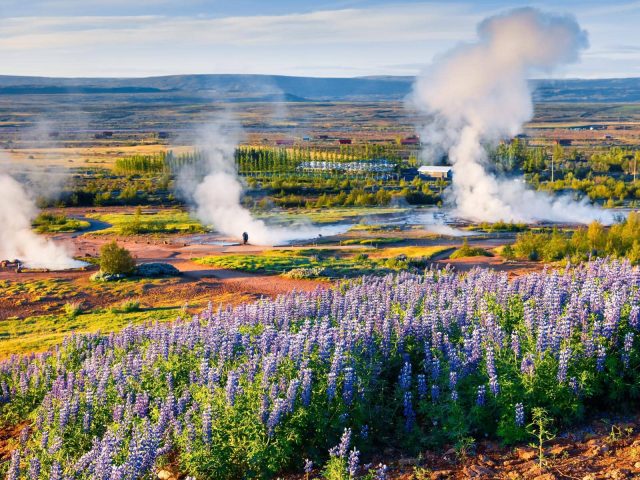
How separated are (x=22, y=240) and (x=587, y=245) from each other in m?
28.7

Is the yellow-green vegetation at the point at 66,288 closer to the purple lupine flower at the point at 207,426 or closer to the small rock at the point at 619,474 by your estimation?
the purple lupine flower at the point at 207,426

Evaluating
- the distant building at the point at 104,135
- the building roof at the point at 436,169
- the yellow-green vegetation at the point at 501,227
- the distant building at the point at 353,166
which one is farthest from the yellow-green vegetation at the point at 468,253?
the distant building at the point at 104,135

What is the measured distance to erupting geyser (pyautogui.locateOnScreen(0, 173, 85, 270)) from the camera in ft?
121

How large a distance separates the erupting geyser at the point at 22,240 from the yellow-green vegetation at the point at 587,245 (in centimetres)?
2059

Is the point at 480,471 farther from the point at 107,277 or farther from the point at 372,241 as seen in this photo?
the point at 372,241

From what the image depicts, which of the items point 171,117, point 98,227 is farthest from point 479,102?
point 171,117

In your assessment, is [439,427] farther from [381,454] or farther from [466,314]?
[466,314]

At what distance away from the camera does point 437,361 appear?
925 cm

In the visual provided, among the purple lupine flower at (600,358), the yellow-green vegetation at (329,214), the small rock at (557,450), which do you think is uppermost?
the purple lupine flower at (600,358)

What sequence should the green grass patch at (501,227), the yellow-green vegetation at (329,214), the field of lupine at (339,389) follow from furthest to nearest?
the yellow-green vegetation at (329,214) < the green grass patch at (501,227) < the field of lupine at (339,389)

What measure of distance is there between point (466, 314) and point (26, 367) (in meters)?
7.93

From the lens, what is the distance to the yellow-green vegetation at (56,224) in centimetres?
5066

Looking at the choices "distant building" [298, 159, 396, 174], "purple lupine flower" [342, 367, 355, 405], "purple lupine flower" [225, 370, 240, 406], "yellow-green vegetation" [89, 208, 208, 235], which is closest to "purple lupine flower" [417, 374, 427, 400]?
"purple lupine flower" [342, 367, 355, 405]

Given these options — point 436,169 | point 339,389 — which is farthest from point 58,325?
point 436,169
